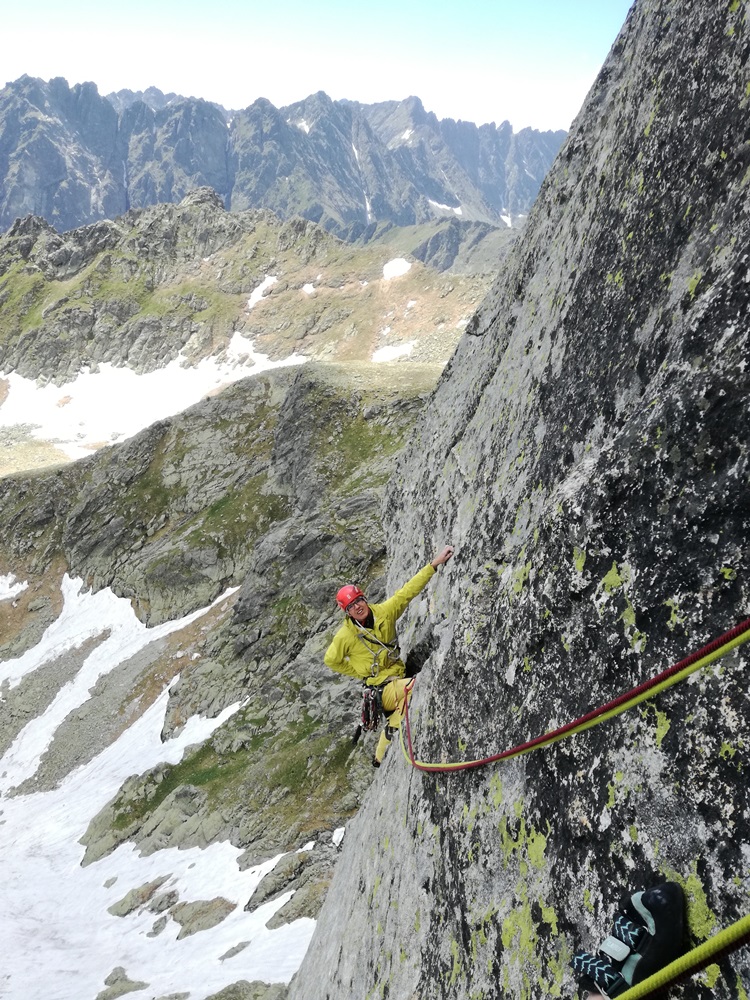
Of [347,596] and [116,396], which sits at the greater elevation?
[116,396]

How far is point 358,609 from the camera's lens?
9672 millimetres

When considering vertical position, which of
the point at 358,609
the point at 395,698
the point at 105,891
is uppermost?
the point at 358,609

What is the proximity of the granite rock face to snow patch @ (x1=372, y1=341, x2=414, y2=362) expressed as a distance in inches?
3378

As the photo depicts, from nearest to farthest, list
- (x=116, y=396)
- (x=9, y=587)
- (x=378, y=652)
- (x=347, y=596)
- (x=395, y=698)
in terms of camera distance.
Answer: (x=347, y=596) → (x=395, y=698) → (x=378, y=652) → (x=9, y=587) → (x=116, y=396)

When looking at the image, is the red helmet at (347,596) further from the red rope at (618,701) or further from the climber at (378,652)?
the red rope at (618,701)

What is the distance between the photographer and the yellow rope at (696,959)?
3.01 m

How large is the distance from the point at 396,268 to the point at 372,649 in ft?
383

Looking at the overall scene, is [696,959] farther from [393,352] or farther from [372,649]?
[393,352]

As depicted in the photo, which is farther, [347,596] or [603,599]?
[347,596]

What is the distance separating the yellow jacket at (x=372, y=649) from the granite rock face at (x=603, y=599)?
0.81 meters

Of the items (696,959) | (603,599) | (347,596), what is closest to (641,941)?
(696,959)

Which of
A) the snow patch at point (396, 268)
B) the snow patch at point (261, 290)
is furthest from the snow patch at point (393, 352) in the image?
the snow patch at point (261, 290)

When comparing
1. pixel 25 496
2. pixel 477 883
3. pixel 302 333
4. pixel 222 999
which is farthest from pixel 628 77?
pixel 302 333

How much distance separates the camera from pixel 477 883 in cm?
595
